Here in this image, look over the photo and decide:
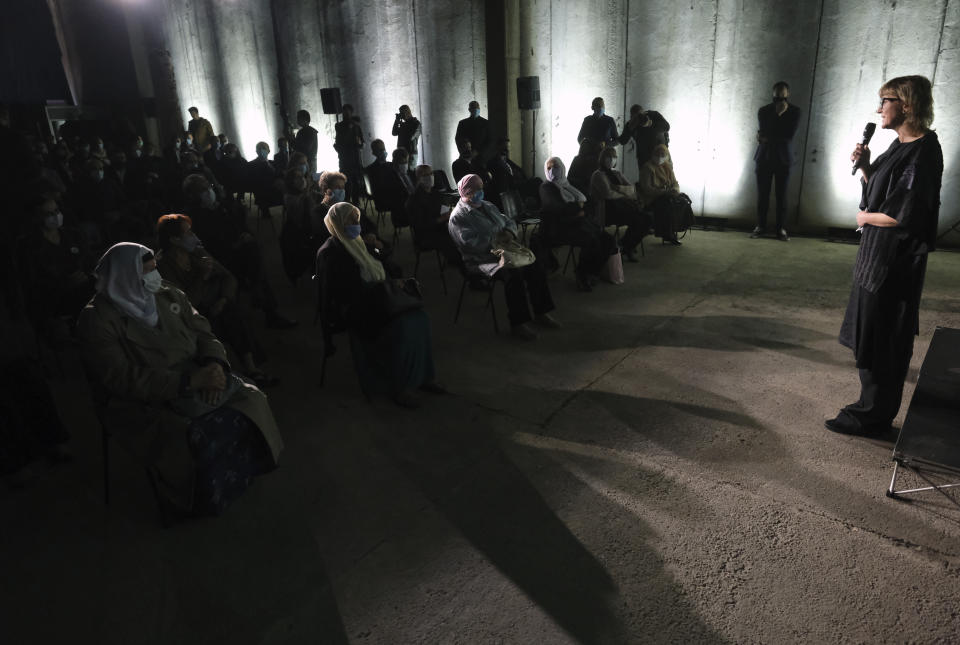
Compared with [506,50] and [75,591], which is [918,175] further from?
[506,50]

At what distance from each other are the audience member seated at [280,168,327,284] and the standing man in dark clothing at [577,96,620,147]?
13.8ft

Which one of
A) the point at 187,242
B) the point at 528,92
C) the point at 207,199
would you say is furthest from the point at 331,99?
the point at 187,242

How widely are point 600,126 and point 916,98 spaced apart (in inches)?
231

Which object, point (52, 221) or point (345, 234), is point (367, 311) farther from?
point (52, 221)

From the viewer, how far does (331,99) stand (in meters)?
10.9

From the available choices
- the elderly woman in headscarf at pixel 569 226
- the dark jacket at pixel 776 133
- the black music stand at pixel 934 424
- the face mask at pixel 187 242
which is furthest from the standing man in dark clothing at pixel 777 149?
the face mask at pixel 187 242

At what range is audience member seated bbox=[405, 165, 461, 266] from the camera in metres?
5.92

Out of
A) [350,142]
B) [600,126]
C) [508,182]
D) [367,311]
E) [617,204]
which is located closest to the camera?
[367,311]

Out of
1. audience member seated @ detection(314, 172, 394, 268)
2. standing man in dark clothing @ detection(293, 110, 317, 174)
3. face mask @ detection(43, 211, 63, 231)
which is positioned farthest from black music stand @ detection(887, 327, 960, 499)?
standing man in dark clothing @ detection(293, 110, 317, 174)

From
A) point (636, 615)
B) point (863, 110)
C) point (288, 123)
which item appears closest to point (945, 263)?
point (863, 110)

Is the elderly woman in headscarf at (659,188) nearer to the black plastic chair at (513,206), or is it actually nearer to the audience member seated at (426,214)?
the black plastic chair at (513,206)

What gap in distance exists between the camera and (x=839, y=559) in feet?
7.82

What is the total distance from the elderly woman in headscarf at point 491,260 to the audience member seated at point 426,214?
1068 mm

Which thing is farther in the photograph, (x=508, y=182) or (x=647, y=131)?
(x=647, y=131)
